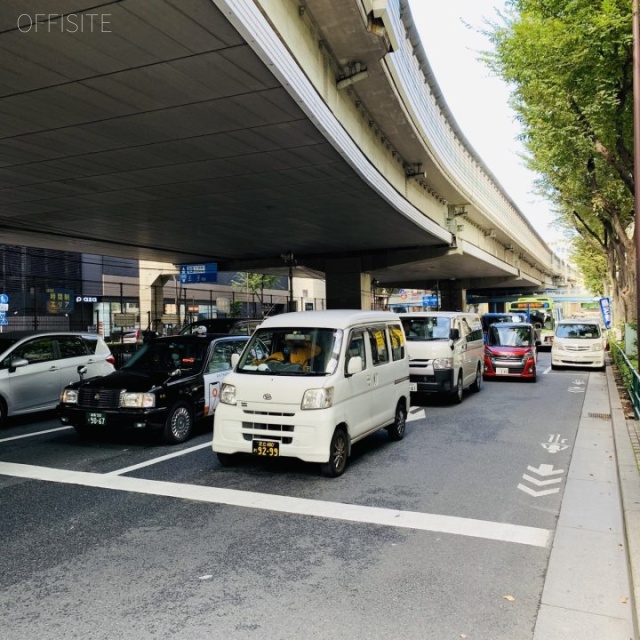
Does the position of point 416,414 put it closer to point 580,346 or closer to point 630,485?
point 630,485

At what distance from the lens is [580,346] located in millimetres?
20203

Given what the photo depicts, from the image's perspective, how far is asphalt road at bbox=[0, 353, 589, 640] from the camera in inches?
136

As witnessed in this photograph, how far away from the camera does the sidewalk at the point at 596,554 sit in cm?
339

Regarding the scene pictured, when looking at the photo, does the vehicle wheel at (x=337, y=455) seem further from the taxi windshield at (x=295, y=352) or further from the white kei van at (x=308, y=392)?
the taxi windshield at (x=295, y=352)

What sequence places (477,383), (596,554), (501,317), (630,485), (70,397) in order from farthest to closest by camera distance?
(501,317) → (477,383) → (70,397) → (630,485) → (596,554)

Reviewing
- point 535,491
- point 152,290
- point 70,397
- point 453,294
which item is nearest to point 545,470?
point 535,491

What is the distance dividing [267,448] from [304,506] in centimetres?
101

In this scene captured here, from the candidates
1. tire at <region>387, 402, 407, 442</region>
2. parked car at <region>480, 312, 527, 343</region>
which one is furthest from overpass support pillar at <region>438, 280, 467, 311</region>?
tire at <region>387, 402, 407, 442</region>

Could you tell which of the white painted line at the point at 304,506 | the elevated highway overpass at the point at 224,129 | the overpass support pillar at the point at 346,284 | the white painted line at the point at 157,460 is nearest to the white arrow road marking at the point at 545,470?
the white painted line at the point at 304,506

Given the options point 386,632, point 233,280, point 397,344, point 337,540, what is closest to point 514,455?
point 397,344

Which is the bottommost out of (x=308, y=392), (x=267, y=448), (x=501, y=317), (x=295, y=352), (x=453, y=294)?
(x=267, y=448)

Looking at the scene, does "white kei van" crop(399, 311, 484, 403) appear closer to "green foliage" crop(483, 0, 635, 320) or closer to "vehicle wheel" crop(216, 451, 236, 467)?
"green foliage" crop(483, 0, 635, 320)

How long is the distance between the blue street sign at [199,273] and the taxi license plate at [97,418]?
22.9m

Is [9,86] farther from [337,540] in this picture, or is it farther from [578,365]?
[578,365]
